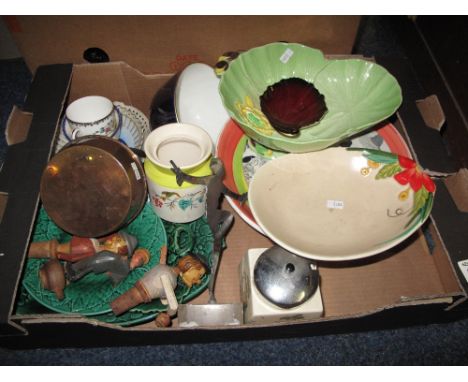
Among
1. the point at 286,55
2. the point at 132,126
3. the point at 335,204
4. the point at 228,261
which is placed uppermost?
the point at 286,55

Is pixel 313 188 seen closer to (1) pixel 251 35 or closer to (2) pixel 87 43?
(1) pixel 251 35

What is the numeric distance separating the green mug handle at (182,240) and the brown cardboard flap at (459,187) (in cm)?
49

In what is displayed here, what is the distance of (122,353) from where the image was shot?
80 centimetres

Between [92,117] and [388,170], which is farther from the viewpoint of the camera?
[92,117]

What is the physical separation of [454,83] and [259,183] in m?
0.75

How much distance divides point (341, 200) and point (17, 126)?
634 millimetres

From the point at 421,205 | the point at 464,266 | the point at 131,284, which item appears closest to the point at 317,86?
the point at 421,205

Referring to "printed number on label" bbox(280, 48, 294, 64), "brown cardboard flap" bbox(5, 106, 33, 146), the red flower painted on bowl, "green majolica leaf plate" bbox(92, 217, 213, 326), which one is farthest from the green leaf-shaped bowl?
"brown cardboard flap" bbox(5, 106, 33, 146)

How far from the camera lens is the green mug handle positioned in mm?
766

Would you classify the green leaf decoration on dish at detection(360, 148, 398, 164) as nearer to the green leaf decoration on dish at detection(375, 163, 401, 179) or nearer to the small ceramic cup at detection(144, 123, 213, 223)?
the green leaf decoration on dish at detection(375, 163, 401, 179)

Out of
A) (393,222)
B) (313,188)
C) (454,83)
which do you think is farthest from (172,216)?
(454,83)

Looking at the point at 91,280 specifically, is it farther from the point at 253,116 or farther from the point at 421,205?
the point at 421,205

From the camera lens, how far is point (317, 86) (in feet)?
2.65

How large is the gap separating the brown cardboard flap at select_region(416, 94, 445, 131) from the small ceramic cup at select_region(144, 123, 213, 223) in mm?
469
